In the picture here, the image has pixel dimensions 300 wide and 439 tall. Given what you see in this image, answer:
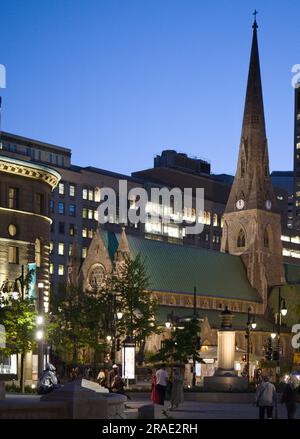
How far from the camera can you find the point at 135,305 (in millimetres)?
98312

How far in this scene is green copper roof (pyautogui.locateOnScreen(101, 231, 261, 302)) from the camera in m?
125

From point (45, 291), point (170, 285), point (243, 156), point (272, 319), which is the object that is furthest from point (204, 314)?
point (45, 291)

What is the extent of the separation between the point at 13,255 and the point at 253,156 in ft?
255

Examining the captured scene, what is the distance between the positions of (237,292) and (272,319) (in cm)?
676

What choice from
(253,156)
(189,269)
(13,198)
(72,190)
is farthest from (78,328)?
(72,190)

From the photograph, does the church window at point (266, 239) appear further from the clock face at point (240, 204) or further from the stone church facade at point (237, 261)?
the clock face at point (240, 204)

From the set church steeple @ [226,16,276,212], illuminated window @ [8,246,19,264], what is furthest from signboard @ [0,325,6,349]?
church steeple @ [226,16,276,212]

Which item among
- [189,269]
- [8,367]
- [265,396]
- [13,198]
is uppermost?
[13,198]

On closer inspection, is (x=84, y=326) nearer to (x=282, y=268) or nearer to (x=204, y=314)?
(x=204, y=314)

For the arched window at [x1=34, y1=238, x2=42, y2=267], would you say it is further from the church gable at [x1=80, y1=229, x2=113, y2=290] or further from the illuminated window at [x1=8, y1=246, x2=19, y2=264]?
the church gable at [x1=80, y1=229, x2=113, y2=290]

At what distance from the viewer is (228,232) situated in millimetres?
146375

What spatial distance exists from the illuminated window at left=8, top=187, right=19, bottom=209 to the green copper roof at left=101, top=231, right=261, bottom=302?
166 ft

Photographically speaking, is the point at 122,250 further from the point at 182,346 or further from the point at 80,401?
the point at 80,401

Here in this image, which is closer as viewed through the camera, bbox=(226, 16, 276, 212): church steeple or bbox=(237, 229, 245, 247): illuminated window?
bbox=(226, 16, 276, 212): church steeple
